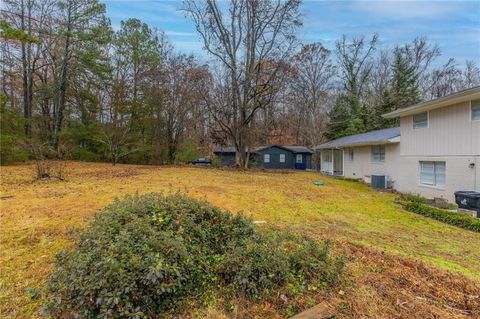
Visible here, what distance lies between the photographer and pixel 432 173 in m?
11.1

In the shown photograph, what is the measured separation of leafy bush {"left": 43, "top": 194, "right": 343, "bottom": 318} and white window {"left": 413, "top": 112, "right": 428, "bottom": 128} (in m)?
10.6

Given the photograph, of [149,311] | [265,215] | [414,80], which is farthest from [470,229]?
[414,80]

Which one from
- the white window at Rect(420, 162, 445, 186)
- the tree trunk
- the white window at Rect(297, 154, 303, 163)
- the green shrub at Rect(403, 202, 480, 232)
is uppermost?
the tree trunk

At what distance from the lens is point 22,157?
1625cm

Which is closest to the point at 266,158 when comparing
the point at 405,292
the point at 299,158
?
the point at 299,158

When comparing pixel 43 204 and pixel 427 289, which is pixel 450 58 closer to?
pixel 427 289

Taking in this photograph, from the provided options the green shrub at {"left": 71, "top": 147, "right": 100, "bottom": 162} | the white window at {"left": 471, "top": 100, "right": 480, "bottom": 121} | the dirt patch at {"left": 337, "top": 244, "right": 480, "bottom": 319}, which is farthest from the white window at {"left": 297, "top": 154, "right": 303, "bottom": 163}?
the dirt patch at {"left": 337, "top": 244, "right": 480, "bottom": 319}

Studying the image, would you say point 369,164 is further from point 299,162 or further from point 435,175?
point 299,162

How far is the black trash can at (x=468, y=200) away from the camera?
8.40 m

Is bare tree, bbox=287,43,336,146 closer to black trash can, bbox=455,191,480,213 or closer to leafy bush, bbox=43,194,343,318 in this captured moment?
black trash can, bbox=455,191,480,213

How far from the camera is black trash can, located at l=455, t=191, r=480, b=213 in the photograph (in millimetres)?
8398

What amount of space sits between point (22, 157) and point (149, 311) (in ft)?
60.9

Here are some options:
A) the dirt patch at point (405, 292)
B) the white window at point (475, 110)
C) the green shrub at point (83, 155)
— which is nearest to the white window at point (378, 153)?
the white window at point (475, 110)

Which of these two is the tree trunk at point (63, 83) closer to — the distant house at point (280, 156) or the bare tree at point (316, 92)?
the distant house at point (280, 156)
